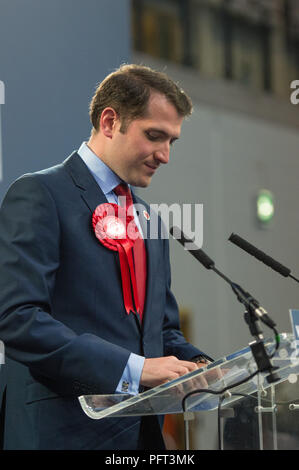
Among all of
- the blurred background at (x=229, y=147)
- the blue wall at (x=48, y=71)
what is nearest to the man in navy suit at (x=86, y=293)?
the blue wall at (x=48, y=71)

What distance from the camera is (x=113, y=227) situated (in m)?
1.92

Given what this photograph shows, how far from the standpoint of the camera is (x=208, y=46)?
6.90 metres

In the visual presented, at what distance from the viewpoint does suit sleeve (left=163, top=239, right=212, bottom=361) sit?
6.71 feet

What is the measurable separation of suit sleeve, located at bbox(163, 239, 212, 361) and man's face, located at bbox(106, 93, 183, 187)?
29cm

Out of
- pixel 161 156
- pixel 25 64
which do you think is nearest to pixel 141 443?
pixel 161 156

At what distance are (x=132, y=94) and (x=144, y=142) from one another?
13cm

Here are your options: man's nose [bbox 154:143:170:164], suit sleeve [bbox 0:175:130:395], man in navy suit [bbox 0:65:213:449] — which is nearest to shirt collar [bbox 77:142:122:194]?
man in navy suit [bbox 0:65:213:449]

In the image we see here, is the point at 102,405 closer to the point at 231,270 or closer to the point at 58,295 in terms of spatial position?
the point at 58,295

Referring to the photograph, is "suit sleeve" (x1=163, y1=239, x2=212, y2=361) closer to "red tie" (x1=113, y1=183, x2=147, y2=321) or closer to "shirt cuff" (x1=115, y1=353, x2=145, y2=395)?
"red tie" (x1=113, y1=183, x2=147, y2=321)

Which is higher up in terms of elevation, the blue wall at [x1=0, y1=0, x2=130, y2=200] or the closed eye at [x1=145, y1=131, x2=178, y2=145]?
the blue wall at [x1=0, y1=0, x2=130, y2=200]

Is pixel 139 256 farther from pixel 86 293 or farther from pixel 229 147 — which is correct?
pixel 229 147

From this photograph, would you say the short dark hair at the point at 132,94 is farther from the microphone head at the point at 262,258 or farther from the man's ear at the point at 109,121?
the microphone head at the point at 262,258

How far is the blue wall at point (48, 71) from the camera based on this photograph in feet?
8.75

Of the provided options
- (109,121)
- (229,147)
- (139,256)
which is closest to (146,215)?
(139,256)
